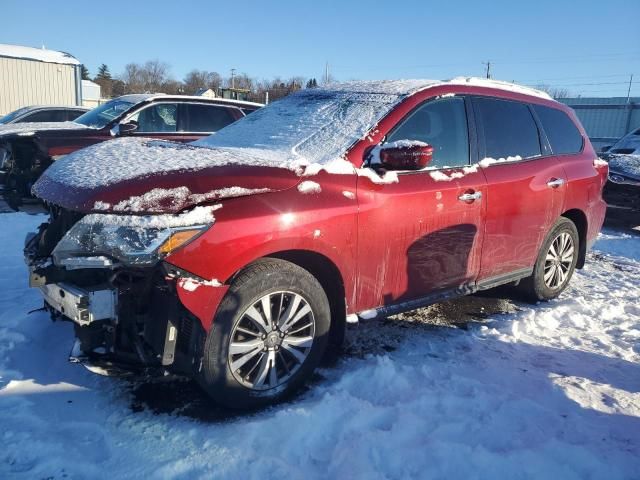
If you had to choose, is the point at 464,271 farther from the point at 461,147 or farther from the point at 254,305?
the point at 254,305

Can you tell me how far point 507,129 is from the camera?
408 cm

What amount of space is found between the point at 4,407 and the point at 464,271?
300 centimetres

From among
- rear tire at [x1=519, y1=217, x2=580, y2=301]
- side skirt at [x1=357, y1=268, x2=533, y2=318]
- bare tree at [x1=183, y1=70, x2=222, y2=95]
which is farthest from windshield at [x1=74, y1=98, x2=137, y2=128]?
bare tree at [x1=183, y1=70, x2=222, y2=95]

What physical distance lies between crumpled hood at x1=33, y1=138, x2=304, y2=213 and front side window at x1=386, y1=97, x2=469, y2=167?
3.24 ft

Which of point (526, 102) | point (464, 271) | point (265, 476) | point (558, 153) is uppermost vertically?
point (526, 102)

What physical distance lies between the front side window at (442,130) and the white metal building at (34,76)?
21484mm

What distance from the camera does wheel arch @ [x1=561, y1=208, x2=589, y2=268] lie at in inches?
190

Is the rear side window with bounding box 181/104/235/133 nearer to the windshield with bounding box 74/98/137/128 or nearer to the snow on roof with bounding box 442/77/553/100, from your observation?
→ the windshield with bounding box 74/98/137/128

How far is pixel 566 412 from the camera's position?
285 cm

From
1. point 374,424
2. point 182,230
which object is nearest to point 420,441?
point 374,424

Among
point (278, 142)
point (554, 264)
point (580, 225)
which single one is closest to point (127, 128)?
point (278, 142)

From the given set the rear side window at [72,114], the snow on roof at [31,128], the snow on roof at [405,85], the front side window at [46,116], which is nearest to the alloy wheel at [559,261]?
the snow on roof at [405,85]

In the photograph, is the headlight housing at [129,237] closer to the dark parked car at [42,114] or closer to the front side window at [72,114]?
the dark parked car at [42,114]

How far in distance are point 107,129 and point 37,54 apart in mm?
16644
